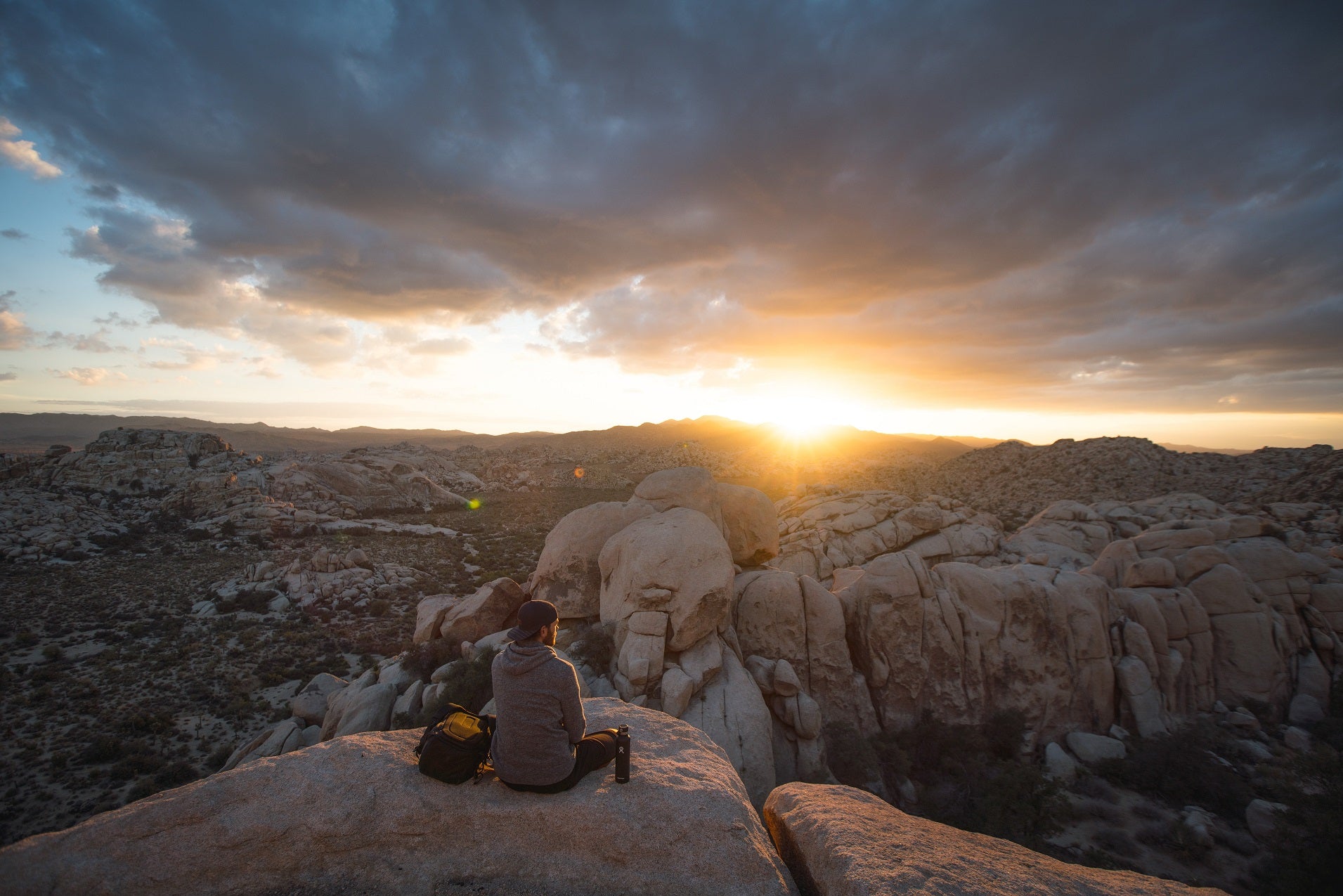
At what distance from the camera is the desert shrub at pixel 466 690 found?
Answer: 41.1ft

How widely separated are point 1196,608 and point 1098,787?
8.28m

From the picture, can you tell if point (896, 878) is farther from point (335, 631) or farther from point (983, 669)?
point (335, 631)

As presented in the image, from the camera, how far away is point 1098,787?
1466 cm

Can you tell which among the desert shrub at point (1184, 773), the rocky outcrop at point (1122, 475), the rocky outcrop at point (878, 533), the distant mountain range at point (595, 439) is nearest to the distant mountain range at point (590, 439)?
the distant mountain range at point (595, 439)

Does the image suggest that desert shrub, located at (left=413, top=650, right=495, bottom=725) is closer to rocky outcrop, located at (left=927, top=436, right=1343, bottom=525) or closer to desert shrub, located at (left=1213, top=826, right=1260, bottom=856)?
desert shrub, located at (left=1213, top=826, right=1260, bottom=856)

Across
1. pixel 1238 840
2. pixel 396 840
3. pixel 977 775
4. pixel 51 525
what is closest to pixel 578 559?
pixel 396 840

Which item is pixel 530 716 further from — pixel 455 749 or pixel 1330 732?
pixel 1330 732

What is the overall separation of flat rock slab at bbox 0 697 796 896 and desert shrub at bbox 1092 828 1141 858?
12.8 m

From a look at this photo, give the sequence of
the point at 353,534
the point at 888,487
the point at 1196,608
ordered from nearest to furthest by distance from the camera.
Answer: the point at 1196,608, the point at 353,534, the point at 888,487

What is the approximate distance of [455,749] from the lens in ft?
19.4

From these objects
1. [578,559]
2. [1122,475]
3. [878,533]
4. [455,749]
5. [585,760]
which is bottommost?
[878,533]

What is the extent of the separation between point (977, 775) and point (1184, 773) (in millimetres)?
5668

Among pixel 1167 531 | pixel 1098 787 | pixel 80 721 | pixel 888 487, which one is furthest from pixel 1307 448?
pixel 80 721

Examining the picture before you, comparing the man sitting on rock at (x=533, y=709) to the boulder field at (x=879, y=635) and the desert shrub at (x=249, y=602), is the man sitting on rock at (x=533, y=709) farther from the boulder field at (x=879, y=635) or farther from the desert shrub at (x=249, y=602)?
the desert shrub at (x=249, y=602)
